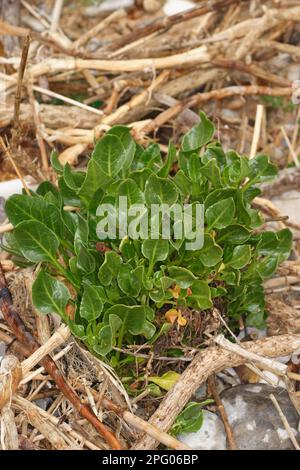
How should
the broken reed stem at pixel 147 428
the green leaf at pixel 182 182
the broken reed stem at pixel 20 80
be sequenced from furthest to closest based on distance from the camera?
the broken reed stem at pixel 20 80 → the green leaf at pixel 182 182 → the broken reed stem at pixel 147 428

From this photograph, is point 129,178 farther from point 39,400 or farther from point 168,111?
point 168,111

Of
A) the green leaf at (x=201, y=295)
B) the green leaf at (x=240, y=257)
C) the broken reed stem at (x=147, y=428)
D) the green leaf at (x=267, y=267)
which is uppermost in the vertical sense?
the green leaf at (x=240, y=257)

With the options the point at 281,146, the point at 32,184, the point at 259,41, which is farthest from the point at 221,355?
the point at 259,41

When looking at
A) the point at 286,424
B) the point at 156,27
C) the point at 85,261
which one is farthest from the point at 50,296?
the point at 156,27

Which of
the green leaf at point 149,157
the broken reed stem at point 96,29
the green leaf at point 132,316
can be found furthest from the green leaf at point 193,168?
the broken reed stem at point 96,29

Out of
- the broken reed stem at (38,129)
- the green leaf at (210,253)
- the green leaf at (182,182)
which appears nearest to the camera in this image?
the green leaf at (210,253)

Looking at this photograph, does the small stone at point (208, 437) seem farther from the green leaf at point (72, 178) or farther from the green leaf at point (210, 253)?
the green leaf at point (72, 178)
